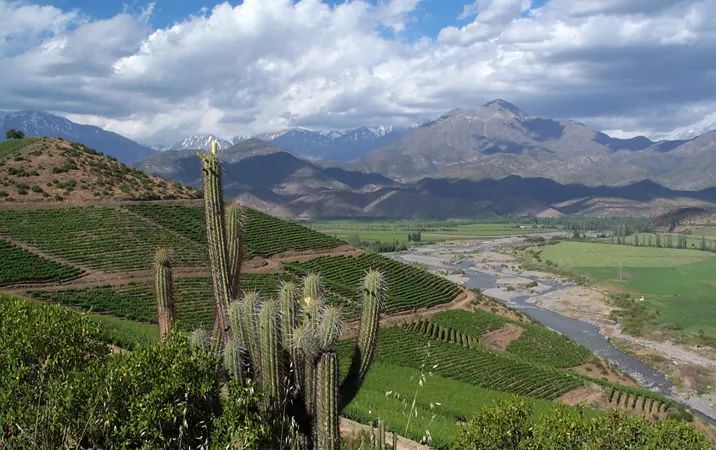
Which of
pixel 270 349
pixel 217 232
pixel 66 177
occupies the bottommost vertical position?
pixel 270 349

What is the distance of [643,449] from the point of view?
11.8 meters

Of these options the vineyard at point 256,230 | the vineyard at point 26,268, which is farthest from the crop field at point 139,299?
the vineyard at point 256,230

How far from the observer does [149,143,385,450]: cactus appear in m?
10.9

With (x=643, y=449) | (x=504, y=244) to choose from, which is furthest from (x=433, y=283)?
(x=504, y=244)

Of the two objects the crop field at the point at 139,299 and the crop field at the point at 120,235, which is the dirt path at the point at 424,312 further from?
the crop field at the point at 120,235

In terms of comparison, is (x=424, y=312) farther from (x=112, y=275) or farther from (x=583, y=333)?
(x=112, y=275)

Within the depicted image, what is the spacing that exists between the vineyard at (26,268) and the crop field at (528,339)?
35.4 meters

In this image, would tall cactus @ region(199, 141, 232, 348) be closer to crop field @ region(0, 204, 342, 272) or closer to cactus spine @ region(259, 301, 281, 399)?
cactus spine @ region(259, 301, 281, 399)

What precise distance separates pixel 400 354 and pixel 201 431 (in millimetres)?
33302

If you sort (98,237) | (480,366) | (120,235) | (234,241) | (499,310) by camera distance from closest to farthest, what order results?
(234,241), (480,366), (98,237), (120,235), (499,310)

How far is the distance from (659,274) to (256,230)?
89795 mm

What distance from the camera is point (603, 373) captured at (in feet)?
167

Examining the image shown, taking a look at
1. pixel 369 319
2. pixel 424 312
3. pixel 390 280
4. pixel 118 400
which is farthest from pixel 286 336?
pixel 390 280

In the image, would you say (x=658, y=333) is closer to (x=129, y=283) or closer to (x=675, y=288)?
(x=675, y=288)
